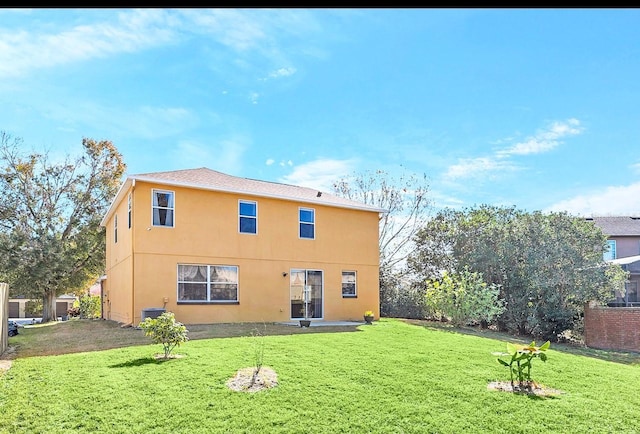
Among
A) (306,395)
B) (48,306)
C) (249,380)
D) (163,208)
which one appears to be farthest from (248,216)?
(48,306)

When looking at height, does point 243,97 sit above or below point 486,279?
above

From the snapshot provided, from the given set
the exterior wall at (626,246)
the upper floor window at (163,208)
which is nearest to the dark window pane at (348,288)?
the upper floor window at (163,208)

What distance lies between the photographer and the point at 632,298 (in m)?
26.5

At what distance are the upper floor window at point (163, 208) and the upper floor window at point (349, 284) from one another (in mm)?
7070

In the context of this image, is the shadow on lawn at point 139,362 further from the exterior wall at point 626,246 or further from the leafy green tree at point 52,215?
the exterior wall at point 626,246

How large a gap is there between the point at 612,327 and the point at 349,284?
30.5 ft

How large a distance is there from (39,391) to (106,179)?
20697 millimetres

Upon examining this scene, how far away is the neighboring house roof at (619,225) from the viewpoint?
3008 centimetres

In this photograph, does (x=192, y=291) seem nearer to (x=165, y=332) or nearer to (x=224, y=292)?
(x=224, y=292)

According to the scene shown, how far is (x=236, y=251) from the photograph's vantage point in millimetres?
16891
